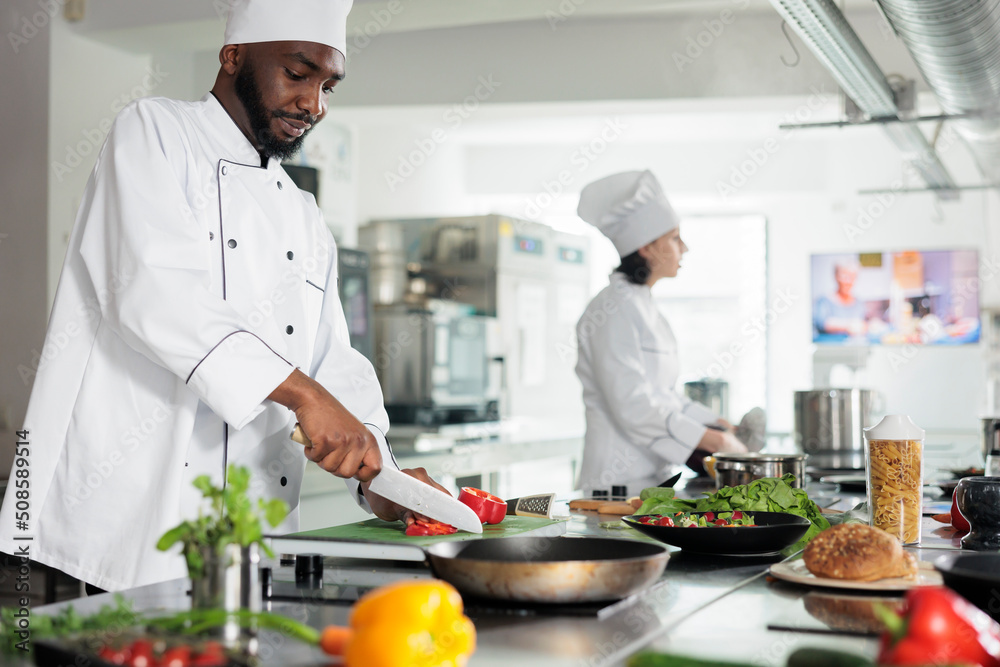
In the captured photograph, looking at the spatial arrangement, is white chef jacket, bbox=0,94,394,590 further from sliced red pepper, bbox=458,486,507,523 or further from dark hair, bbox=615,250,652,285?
dark hair, bbox=615,250,652,285

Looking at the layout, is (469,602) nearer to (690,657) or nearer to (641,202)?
(690,657)

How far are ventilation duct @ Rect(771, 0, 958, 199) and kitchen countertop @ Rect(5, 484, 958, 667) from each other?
197 cm

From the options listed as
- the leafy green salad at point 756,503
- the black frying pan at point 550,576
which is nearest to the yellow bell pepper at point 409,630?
the black frying pan at point 550,576

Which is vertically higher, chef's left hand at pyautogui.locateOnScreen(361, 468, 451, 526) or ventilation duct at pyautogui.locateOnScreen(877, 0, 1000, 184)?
ventilation duct at pyautogui.locateOnScreen(877, 0, 1000, 184)

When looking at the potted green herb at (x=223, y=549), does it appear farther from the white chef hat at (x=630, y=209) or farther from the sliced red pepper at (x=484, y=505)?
the white chef hat at (x=630, y=209)

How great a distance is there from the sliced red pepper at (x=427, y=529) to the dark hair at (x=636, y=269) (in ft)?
6.98

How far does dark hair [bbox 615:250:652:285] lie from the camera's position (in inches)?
135

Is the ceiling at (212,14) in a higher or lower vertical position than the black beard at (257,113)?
higher

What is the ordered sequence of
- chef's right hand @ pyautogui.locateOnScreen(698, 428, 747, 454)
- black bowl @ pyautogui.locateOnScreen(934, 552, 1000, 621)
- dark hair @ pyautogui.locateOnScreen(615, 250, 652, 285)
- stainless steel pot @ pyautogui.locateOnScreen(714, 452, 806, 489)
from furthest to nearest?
dark hair @ pyautogui.locateOnScreen(615, 250, 652, 285) → chef's right hand @ pyautogui.locateOnScreen(698, 428, 747, 454) → stainless steel pot @ pyautogui.locateOnScreen(714, 452, 806, 489) → black bowl @ pyautogui.locateOnScreen(934, 552, 1000, 621)

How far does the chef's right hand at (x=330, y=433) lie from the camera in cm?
143

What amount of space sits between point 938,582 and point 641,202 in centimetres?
240

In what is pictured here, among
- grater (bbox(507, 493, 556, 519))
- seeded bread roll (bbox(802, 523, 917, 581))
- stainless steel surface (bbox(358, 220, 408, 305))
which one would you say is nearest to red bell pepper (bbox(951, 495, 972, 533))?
seeded bread roll (bbox(802, 523, 917, 581))
